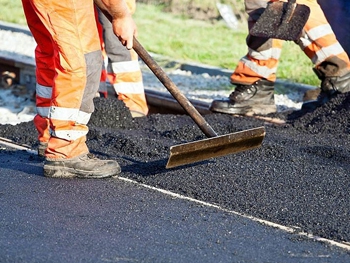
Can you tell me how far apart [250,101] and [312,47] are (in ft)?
2.29

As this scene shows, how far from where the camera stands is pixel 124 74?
23.7 feet

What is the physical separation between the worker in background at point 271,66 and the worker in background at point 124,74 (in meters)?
0.64

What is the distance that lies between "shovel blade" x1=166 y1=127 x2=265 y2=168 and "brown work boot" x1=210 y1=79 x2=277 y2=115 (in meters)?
1.96

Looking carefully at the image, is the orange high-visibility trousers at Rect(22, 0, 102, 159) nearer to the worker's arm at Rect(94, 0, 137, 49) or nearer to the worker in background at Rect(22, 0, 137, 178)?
the worker in background at Rect(22, 0, 137, 178)

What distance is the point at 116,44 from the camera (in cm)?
711

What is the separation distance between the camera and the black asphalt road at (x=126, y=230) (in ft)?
12.8

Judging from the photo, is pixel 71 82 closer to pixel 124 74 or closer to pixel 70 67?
pixel 70 67

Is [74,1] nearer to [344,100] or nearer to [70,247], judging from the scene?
[70,247]

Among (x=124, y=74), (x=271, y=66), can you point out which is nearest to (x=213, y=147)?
(x=124, y=74)

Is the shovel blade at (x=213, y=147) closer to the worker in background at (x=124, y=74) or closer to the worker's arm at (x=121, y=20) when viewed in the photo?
the worker's arm at (x=121, y=20)

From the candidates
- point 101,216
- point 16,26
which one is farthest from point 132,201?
point 16,26

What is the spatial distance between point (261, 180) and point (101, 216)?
112 cm

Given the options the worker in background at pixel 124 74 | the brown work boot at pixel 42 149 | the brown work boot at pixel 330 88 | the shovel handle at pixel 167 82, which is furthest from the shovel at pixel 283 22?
the brown work boot at pixel 42 149

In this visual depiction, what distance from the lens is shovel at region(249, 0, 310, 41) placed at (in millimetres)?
6797
